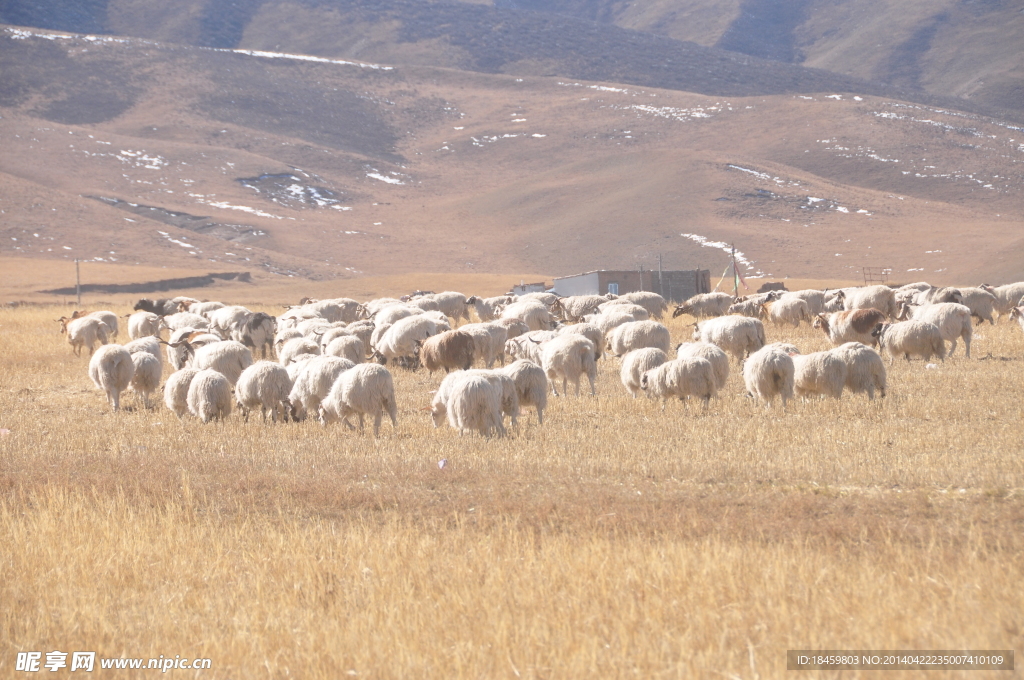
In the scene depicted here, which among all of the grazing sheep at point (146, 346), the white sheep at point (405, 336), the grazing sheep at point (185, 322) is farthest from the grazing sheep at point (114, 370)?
the grazing sheep at point (185, 322)

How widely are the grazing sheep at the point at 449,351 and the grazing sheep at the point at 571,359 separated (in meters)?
2.36

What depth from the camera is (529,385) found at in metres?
12.2

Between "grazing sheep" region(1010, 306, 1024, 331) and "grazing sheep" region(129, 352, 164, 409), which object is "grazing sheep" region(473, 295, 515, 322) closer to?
"grazing sheep" region(1010, 306, 1024, 331)

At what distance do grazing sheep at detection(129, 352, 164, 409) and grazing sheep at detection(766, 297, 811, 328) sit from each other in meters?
15.0

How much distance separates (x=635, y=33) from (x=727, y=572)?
673 ft

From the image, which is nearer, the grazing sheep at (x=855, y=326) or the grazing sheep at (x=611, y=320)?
the grazing sheep at (x=855, y=326)

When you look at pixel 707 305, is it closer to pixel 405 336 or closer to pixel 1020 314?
pixel 1020 314

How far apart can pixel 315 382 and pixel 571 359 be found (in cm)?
409

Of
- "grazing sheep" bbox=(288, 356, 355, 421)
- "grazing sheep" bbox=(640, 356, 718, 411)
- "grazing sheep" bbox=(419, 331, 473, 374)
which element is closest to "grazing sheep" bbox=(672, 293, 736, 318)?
"grazing sheep" bbox=(419, 331, 473, 374)

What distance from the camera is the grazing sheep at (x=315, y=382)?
496 inches

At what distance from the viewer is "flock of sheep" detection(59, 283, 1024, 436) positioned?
12.0 metres

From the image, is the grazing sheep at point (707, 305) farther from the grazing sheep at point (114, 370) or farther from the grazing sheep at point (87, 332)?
the grazing sheep at point (114, 370)

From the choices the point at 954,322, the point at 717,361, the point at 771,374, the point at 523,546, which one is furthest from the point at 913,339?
the point at 523,546

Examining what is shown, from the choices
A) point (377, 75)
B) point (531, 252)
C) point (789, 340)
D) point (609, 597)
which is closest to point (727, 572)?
point (609, 597)
